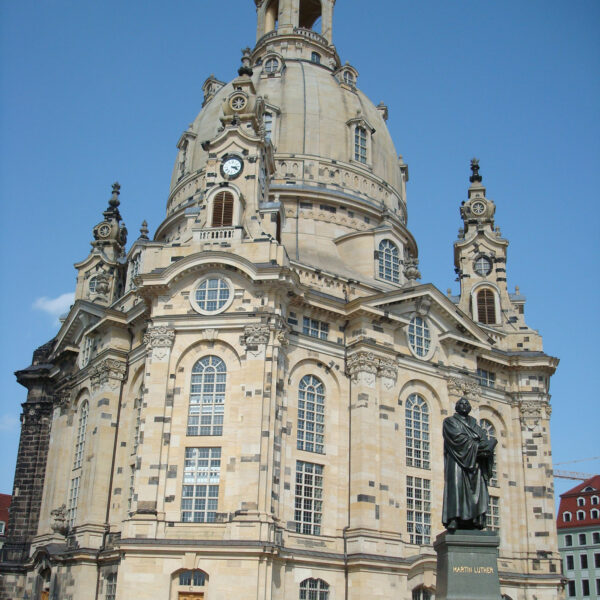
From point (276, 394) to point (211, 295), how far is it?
591 cm

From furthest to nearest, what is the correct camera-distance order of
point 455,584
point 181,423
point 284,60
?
point 284,60 < point 181,423 < point 455,584

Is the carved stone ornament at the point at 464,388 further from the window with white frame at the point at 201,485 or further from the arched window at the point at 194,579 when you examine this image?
the arched window at the point at 194,579

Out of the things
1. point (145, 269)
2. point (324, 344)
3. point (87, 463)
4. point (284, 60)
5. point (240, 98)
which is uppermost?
point (284, 60)

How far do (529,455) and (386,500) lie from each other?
12516 mm

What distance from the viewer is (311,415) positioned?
1540 inches

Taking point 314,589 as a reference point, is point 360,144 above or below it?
above

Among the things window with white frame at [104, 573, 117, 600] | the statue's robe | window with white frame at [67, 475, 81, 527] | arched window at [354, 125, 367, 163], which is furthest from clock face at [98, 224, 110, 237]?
the statue's robe

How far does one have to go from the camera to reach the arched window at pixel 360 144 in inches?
2114

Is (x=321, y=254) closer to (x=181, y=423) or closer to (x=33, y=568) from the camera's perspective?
(x=181, y=423)

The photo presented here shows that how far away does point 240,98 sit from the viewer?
4538 centimetres

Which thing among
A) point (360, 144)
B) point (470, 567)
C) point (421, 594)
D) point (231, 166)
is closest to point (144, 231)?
point (231, 166)

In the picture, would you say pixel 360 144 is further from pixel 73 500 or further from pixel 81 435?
pixel 73 500

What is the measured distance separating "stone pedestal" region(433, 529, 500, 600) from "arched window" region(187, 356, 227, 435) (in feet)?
63.0

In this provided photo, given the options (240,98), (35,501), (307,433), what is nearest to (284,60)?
(240,98)
